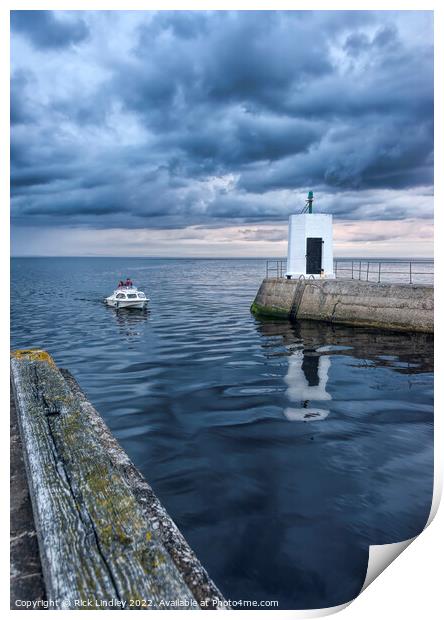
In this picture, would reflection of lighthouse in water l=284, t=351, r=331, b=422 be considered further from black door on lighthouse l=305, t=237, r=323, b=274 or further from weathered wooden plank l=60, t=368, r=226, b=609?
black door on lighthouse l=305, t=237, r=323, b=274

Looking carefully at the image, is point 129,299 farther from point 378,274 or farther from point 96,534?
point 378,274

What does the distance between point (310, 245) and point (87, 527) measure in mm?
27314

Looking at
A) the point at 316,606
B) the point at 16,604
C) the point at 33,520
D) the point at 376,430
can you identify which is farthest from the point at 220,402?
the point at 16,604

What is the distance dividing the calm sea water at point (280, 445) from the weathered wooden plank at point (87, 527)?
2.62 m

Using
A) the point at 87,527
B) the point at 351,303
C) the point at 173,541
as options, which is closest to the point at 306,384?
the point at 173,541

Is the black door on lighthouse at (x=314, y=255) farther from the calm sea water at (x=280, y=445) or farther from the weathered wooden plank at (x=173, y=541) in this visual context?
the weathered wooden plank at (x=173, y=541)

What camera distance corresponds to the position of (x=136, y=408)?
11.8m

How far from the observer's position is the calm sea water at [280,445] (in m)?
5.97

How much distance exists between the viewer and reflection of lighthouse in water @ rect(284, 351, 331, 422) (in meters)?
11.3

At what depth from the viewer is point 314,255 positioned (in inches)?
1152
